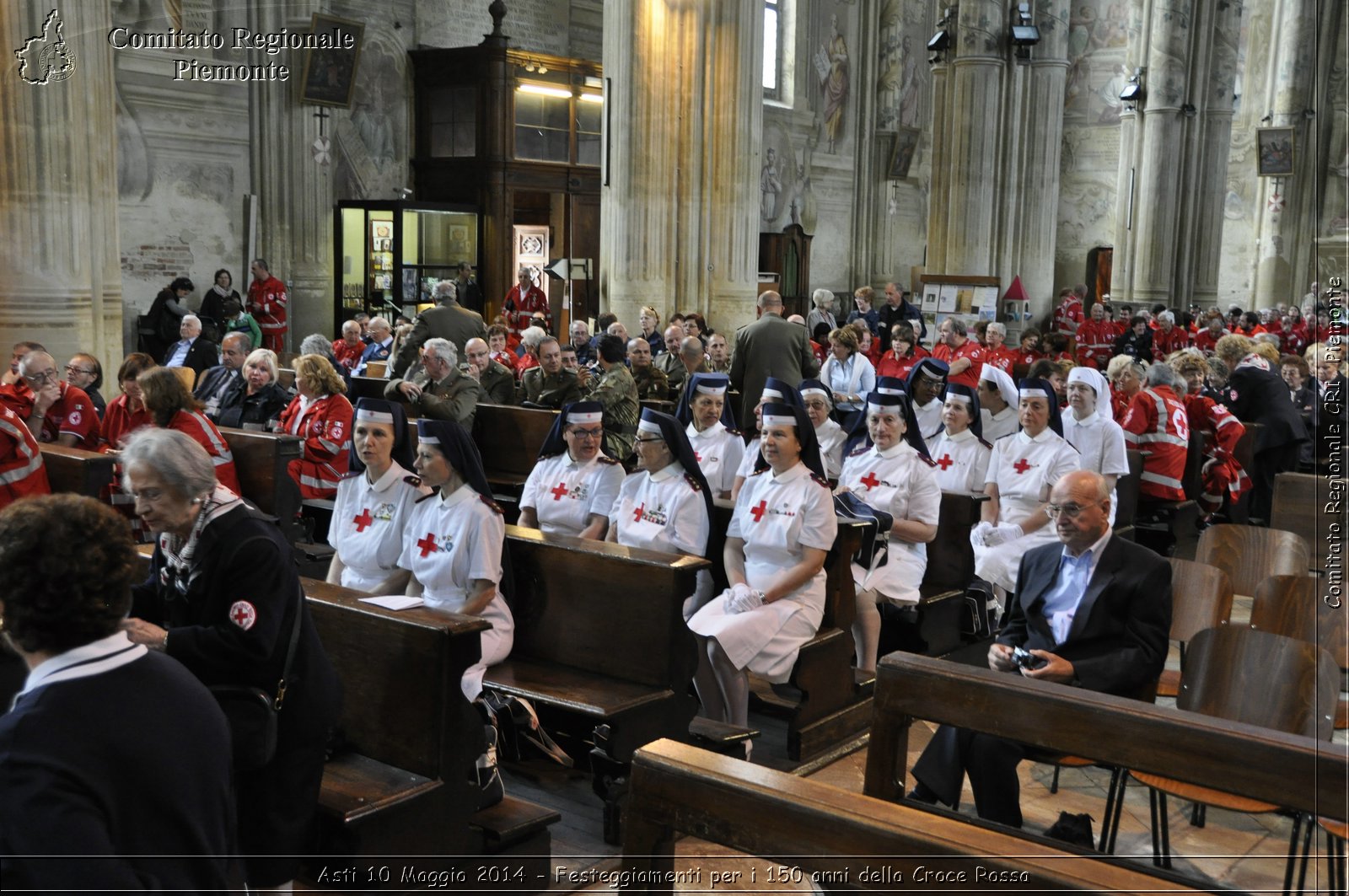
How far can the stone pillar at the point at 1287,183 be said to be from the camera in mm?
25641

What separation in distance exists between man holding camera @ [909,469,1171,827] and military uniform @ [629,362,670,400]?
656cm

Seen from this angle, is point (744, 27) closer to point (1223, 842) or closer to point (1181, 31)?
point (1223, 842)

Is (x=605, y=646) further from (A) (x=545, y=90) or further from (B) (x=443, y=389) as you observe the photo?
(A) (x=545, y=90)

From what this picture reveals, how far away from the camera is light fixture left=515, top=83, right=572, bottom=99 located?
1889 centimetres

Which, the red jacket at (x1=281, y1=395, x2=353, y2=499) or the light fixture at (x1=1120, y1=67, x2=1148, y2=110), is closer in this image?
the red jacket at (x1=281, y1=395, x2=353, y2=499)

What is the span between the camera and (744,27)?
12.8 meters

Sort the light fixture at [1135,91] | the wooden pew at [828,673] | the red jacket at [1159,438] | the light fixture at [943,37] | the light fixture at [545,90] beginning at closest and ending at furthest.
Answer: the wooden pew at [828,673], the red jacket at [1159,438], the light fixture at [943,37], the light fixture at [545,90], the light fixture at [1135,91]

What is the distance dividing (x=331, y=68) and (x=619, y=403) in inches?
421

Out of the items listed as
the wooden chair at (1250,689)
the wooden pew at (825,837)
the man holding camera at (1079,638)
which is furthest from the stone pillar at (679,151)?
the wooden pew at (825,837)

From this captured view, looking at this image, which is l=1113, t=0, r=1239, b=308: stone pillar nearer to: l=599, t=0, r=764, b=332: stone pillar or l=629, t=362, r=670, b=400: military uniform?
l=599, t=0, r=764, b=332: stone pillar

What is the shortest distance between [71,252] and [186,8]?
25.4 feet

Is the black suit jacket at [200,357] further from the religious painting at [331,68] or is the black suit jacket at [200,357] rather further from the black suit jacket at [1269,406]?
the black suit jacket at [1269,406]

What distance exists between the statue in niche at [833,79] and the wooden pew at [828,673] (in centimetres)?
2131

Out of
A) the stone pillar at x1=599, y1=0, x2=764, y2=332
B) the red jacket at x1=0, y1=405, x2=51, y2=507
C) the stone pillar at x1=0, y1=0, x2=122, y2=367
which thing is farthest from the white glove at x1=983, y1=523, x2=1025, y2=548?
the stone pillar at x1=0, y1=0, x2=122, y2=367
